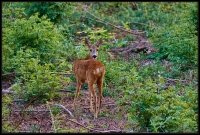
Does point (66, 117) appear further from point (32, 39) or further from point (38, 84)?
point (32, 39)

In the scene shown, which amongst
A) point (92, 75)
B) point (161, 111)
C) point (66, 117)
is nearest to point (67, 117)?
point (66, 117)

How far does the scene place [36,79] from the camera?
35.3 feet

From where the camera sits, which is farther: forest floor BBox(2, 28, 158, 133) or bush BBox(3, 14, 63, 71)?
bush BBox(3, 14, 63, 71)

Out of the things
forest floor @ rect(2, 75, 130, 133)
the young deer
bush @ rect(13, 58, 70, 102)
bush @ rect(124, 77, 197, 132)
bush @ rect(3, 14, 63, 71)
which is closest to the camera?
bush @ rect(124, 77, 197, 132)

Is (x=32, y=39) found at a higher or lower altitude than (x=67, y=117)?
higher

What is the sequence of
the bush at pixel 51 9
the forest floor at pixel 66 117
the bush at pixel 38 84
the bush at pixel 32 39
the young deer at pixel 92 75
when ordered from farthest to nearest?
the bush at pixel 51 9, the bush at pixel 32 39, the bush at pixel 38 84, the young deer at pixel 92 75, the forest floor at pixel 66 117

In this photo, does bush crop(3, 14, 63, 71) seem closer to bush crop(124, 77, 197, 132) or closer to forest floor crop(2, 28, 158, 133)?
forest floor crop(2, 28, 158, 133)

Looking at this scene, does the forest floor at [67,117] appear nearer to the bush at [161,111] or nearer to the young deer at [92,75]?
the young deer at [92,75]

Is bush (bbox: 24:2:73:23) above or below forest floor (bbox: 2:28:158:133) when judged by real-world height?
above

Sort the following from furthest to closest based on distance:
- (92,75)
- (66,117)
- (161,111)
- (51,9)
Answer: (51,9) < (66,117) < (92,75) < (161,111)

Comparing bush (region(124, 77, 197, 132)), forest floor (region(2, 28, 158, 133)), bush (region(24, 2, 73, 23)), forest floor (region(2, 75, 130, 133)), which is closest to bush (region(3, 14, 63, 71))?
forest floor (region(2, 28, 158, 133))

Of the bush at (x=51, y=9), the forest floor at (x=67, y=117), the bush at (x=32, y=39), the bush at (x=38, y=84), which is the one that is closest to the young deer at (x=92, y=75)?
the forest floor at (x=67, y=117)

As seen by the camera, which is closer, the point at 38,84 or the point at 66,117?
the point at 66,117

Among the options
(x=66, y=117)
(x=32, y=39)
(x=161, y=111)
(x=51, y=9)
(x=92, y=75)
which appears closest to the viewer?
(x=161, y=111)
